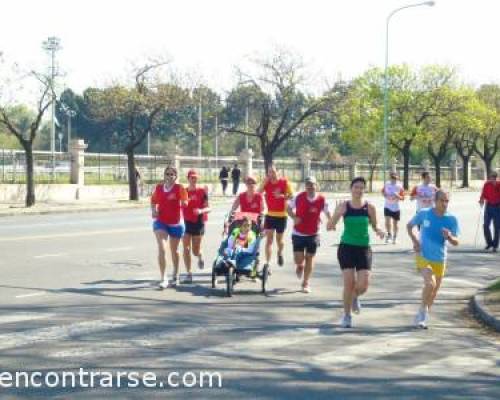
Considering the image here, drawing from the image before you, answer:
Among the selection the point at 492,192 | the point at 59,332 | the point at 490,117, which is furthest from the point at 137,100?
the point at 490,117

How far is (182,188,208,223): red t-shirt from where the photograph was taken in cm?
1388

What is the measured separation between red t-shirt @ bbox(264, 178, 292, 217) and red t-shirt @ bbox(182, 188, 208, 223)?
1542 mm

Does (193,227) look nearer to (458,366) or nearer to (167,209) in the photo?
(167,209)

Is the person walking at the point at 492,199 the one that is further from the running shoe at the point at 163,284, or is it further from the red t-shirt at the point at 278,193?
the running shoe at the point at 163,284

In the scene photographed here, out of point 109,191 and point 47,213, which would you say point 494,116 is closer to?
point 109,191

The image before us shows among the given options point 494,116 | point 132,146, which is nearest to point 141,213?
point 132,146

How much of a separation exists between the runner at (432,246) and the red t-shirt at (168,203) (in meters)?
4.06

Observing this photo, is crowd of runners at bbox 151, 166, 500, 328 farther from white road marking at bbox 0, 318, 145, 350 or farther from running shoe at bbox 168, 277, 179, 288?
white road marking at bbox 0, 318, 145, 350

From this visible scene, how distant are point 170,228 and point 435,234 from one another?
4.44 metres

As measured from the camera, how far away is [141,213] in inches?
1345

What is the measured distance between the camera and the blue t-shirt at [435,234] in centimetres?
1017

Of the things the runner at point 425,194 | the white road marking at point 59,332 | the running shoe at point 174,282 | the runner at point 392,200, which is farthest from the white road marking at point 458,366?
the runner at point 392,200

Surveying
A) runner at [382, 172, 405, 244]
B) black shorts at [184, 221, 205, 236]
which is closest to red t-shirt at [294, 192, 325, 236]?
black shorts at [184, 221, 205, 236]

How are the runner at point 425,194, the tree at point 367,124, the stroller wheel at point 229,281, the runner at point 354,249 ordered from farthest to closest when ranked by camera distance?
the tree at point 367,124 → the runner at point 425,194 → the stroller wheel at point 229,281 → the runner at point 354,249
